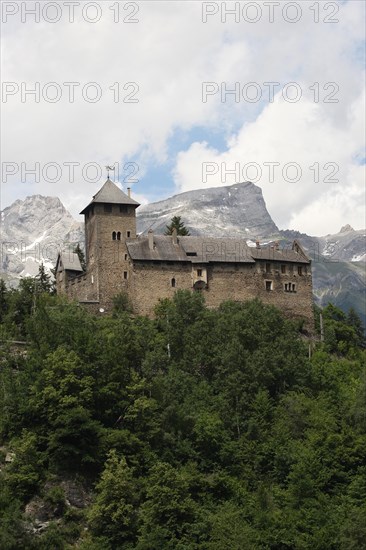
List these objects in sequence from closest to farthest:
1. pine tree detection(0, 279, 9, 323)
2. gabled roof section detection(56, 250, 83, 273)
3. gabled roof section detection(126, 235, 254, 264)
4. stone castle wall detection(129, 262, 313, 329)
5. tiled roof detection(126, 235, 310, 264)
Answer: pine tree detection(0, 279, 9, 323) < stone castle wall detection(129, 262, 313, 329) < gabled roof section detection(126, 235, 254, 264) < tiled roof detection(126, 235, 310, 264) < gabled roof section detection(56, 250, 83, 273)

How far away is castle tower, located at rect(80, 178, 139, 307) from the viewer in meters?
79.2

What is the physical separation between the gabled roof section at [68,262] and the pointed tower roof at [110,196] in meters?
5.29

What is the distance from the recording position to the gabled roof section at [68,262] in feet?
279

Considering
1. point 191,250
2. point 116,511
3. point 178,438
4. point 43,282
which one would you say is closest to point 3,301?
Answer: point 43,282

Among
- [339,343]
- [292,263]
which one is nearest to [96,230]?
[292,263]

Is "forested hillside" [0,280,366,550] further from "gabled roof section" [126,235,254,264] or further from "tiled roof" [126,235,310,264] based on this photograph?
"tiled roof" [126,235,310,264]

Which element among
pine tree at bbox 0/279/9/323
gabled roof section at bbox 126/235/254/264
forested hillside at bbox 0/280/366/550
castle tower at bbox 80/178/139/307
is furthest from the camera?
gabled roof section at bbox 126/235/254/264

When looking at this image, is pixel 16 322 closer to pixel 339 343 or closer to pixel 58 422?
pixel 58 422

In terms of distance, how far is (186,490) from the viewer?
5156cm

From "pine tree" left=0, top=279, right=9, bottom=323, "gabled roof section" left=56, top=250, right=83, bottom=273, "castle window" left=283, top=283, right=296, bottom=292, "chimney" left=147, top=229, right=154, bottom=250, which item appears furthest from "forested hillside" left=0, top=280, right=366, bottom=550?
"gabled roof section" left=56, top=250, right=83, bottom=273

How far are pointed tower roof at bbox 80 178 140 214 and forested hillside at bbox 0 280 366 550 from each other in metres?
15.4

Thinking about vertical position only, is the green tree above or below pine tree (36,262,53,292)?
below

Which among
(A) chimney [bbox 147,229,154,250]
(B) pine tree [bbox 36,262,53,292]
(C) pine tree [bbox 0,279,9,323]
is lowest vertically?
(C) pine tree [bbox 0,279,9,323]

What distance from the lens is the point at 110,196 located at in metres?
82.8
